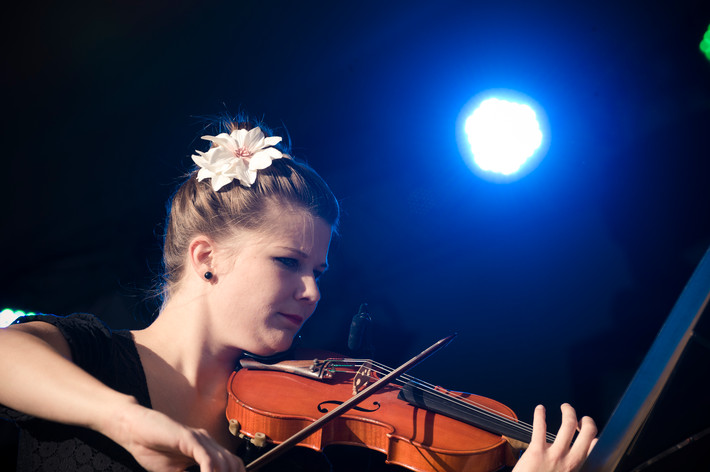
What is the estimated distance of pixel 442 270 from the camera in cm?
184

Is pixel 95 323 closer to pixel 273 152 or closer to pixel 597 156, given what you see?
pixel 273 152

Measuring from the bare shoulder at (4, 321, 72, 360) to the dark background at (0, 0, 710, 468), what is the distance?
0.76m

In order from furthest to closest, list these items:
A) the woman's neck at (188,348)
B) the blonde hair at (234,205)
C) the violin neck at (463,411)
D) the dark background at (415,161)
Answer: the dark background at (415,161) → the blonde hair at (234,205) → the woman's neck at (188,348) → the violin neck at (463,411)

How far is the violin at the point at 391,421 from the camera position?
3.42ft

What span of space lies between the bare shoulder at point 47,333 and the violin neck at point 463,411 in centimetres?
92

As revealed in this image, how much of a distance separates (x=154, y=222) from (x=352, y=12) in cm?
124

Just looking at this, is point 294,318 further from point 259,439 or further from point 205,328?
point 259,439

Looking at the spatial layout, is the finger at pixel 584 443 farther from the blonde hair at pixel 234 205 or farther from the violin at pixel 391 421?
the blonde hair at pixel 234 205

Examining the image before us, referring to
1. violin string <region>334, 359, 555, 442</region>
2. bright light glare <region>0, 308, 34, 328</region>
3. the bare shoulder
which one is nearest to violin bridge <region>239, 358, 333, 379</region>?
violin string <region>334, 359, 555, 442</region>

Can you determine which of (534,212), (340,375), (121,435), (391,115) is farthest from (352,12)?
(121,435)

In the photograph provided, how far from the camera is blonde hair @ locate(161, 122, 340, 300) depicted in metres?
1.38

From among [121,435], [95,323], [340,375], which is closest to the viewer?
[121,435]

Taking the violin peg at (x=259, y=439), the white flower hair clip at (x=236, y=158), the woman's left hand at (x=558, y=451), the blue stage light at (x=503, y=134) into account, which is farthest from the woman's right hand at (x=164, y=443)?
the blue stage light at (x=503, y=134)

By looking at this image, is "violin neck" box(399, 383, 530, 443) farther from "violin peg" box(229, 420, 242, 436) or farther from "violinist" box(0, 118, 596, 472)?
"violin peg" box(229, 420, 242, 436)
